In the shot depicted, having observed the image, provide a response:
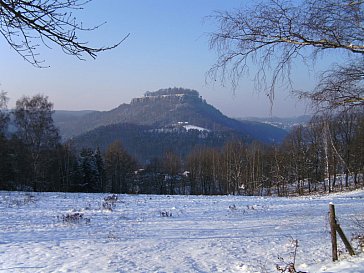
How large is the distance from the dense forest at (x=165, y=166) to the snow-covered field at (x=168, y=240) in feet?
9.89

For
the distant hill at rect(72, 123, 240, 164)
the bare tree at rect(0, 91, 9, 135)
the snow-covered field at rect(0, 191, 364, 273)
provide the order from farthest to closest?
the distant hill at rect(72, 123, 240, 164) → the bare tree at rect(0, 91, 9, 135) → the snow-covered field at rect(0, 191, 364, 273)

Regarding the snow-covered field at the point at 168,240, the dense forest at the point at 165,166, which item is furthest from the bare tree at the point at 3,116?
the snow-covered field at the point at 168,240

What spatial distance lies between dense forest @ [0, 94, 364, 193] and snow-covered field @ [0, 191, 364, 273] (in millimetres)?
3015

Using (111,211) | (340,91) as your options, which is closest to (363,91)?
(340,91)

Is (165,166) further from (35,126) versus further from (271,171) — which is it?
(35,126)

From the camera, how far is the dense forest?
30.5m

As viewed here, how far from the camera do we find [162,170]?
62.9m

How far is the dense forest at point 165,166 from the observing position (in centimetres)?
3047

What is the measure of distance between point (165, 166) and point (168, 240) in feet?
178

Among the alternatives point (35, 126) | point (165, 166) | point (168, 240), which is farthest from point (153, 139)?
point (168, 240)

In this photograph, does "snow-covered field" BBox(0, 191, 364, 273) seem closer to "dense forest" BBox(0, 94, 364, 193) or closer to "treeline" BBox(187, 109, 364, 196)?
"dense forest" BBox(0, 94, 364, 193)

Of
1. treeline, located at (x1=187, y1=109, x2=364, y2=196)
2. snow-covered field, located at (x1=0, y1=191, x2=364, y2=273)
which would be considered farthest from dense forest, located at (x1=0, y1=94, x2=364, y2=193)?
snow-covered field, located at (x1=0, y1=191, x2=364, y2=273)

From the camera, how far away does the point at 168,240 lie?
892 centimetres

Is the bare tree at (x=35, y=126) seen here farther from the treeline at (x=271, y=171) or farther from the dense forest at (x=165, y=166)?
the treeline at (x=271, y=171)
